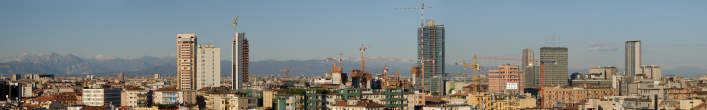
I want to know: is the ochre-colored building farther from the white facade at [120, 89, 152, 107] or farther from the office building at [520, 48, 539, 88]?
the white facade at [120, 89, 152, 107]

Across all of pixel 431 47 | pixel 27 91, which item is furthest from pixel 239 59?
pixel 431 47

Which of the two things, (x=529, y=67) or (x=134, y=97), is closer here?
(x=134, y=97)

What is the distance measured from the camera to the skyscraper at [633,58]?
96062 mm

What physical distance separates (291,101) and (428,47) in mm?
74419

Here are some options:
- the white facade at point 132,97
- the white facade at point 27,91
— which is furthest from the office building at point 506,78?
the white facade at point 27,91

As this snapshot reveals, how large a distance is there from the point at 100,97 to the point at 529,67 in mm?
50041

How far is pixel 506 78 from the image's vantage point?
3511 inches

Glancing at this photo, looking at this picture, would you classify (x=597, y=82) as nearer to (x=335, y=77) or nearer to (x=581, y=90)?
(x=581, y=90)

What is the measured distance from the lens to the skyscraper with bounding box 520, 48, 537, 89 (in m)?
92.2

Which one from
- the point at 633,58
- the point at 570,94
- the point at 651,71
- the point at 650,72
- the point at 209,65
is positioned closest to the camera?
the point at 570,94

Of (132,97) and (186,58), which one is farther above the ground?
(186,58)

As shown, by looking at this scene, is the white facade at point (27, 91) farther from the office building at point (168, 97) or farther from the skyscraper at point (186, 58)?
the office building at point (168, 97)

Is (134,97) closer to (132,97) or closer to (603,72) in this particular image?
(132,97)

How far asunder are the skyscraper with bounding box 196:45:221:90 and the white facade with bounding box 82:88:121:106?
26.1 metres
